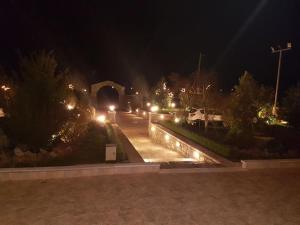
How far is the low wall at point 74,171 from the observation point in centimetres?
721

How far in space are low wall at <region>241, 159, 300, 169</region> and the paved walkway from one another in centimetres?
91

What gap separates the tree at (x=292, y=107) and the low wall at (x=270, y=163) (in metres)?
9.19

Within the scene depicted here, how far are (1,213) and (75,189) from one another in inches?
66.0

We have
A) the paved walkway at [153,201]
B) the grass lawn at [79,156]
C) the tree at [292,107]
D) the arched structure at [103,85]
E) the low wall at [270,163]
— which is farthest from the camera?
the arched structure at [103,85]

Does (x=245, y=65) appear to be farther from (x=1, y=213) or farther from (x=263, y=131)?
(x=1, y=213)

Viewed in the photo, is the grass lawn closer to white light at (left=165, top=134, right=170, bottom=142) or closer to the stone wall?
the stone wall

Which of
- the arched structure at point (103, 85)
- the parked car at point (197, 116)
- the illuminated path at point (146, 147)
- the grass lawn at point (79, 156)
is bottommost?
the illuminated path at point (146, 147)

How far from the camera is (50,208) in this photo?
5598mm

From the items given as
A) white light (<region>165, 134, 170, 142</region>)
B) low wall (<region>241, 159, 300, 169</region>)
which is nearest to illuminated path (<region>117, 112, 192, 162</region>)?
white light (<region>165, 134, 170, 142</region>)

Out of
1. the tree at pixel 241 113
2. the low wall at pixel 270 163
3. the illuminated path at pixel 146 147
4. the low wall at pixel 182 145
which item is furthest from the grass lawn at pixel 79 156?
the tree at pixel 241 113

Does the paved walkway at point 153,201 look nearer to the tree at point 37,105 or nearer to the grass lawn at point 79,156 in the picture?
the grass lawn at point 79,156

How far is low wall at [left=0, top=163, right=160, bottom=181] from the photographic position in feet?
23.7

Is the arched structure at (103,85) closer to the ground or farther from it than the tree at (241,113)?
farther from it

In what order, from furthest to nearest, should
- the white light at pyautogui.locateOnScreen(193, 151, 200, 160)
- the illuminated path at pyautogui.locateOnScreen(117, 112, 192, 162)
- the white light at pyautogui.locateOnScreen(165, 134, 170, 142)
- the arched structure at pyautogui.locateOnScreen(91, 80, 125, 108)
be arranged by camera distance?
the arched structure at pyautogui.locateOnScreen(91, 80, 125, 108) → the white light at pyautogui.locateOnScreen(165, 134, 170, 142) → the illuminated path at pyautogui.locateOnScreen(117, 112, 192, 162) → the white light at pyautogui.locateOnScreen(193, 151, 200, 160)
